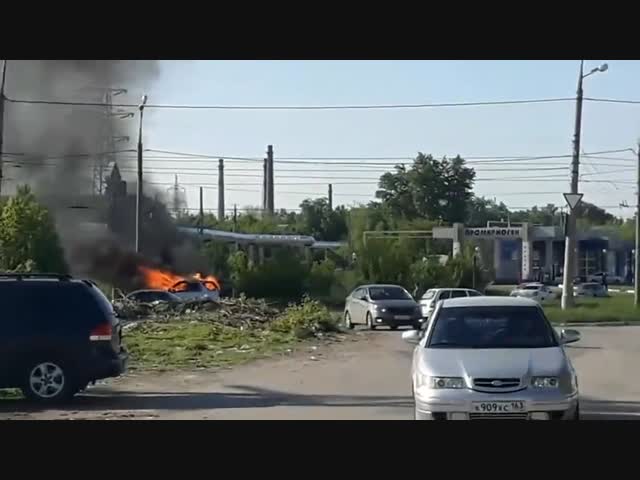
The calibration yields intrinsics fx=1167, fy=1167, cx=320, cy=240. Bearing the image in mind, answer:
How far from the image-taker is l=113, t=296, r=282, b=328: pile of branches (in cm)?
3256

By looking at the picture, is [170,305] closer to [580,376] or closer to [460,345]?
[580,376]

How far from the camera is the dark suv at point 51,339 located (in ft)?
51.6

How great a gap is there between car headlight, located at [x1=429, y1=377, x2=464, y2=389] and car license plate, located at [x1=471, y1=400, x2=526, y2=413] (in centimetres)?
28

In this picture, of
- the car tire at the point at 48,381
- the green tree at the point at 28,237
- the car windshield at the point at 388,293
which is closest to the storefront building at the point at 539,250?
the green tree at the point at 28,237

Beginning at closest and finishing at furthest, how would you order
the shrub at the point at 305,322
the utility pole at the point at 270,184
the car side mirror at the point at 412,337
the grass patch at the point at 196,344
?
the car side mirror at the point at 412,337 < the grass patch at the point at 196,344 < the shrub at the point at 305,322 < the utility pole at the point at 270,184

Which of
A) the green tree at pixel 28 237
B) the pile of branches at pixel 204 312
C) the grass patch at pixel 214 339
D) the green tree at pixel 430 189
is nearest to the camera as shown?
the grass patch at pixel 214 339

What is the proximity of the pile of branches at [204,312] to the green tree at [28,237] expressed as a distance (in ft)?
35.9

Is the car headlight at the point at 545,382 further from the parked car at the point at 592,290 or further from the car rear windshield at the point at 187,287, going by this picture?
the parked car at the point at 592,290

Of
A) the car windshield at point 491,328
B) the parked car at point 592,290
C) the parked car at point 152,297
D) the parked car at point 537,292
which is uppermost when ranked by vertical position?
the car windshield at point 491,328

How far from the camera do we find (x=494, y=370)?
38.1ft

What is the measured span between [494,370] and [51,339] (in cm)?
683

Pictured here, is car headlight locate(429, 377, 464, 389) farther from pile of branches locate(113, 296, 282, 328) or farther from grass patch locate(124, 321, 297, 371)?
pile of branches locate(113, 296, 282, 328)

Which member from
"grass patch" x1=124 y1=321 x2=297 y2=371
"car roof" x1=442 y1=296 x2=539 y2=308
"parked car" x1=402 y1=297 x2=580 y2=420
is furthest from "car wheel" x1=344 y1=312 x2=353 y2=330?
"parked car" x1=402 y1=297 x2=580 y2=420
